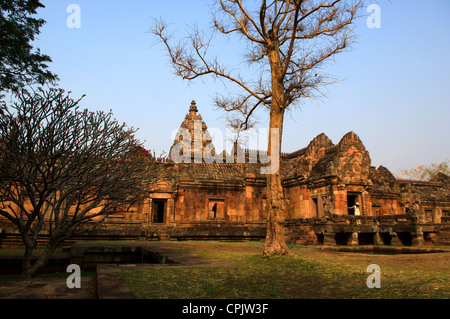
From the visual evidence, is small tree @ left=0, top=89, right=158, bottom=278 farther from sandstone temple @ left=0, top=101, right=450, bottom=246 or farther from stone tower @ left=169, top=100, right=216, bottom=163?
stone tower @ left=169, top=100, right=216, bottom=163

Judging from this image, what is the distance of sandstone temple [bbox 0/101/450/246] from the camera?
15.5 meters

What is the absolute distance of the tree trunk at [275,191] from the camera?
8.46 meters

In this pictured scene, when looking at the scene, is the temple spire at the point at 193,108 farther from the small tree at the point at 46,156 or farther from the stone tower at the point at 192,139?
the small tree at the point at 46,156

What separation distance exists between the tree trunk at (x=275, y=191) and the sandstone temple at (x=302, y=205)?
667 cm

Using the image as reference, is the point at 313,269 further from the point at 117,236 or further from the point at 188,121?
the point at 188,121

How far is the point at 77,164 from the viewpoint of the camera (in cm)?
676

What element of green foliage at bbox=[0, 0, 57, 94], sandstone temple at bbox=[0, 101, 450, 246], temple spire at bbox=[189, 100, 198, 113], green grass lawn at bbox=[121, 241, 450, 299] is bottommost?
green grass lawn at bbox=[121, 241, 450, 299]

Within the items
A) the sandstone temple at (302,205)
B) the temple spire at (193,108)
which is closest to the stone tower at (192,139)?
the temple spire at (193,108)

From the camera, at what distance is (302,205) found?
66.2 ft

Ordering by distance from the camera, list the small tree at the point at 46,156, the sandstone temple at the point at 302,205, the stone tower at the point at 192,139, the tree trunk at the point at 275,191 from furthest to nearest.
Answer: the stone tower at the point at 192,139 < the sandstone temple at the point at 302,205 < the tree trunk at the point at 275,191 < the small tree at the point at 46,156

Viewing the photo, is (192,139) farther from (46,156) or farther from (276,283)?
(276,283)

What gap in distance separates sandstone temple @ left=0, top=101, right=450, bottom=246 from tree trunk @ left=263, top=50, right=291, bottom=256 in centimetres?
667

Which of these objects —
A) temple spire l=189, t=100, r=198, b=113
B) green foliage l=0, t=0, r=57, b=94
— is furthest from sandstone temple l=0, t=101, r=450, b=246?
temple spire l=189, t=100, r=198, b=113
